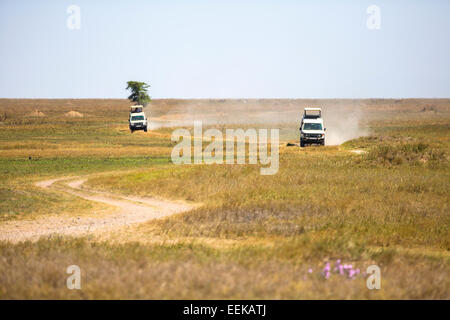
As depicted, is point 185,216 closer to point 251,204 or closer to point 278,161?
point 251,204

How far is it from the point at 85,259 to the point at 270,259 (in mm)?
3223

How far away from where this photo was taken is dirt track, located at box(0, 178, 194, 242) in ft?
45.9

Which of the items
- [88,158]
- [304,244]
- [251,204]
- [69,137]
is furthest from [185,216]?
[69,137]

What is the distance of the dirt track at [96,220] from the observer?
45.9ft
